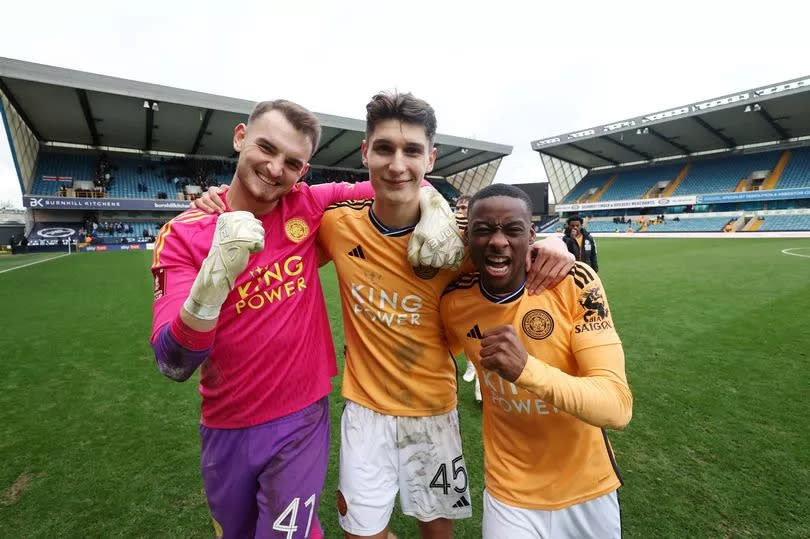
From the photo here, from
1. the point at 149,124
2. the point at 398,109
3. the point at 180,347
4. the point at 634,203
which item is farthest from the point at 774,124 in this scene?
the point at 149,124

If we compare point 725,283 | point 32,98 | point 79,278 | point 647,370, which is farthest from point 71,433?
point 32,98

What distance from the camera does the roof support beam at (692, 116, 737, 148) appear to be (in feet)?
115

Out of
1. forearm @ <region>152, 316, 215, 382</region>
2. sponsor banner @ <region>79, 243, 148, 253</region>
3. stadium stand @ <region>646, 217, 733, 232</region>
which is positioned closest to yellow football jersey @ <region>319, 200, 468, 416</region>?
forearm @ <region>152, 316, 215, 382</region>

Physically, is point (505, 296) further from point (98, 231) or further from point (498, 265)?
point (98, 231)

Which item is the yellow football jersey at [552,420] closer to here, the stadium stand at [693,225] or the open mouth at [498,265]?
the open mouth at [498,265]

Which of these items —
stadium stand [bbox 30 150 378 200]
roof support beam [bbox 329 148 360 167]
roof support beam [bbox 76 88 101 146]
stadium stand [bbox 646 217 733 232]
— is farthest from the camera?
roof support beam [bbox 329 148 360 167]

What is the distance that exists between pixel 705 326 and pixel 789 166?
147 feet

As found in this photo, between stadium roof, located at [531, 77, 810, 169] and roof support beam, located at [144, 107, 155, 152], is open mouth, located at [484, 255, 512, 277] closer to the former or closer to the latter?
roof support beam, located at [144, 107, 155, 152]

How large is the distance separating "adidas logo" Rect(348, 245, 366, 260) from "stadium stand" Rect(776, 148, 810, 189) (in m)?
48.1

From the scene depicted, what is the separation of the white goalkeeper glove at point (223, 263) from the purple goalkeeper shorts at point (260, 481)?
2.63ft

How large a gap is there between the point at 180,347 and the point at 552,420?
1.60 m

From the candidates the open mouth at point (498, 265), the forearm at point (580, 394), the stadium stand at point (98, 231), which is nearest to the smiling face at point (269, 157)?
the open mouth at point (498, 265)

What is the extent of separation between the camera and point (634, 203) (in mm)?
44031

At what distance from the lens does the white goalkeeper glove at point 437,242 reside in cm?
195
